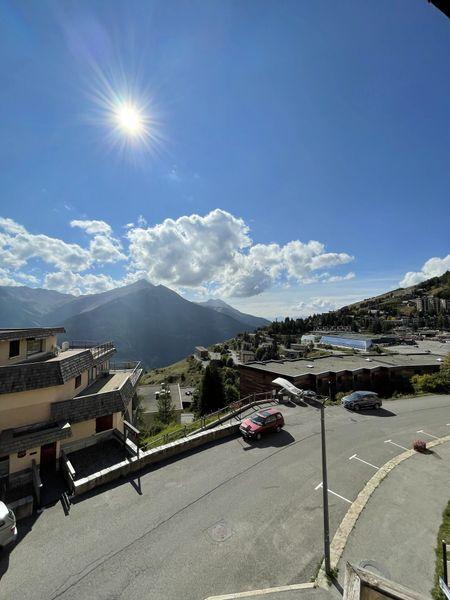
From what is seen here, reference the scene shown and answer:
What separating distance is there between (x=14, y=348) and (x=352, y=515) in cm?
2408

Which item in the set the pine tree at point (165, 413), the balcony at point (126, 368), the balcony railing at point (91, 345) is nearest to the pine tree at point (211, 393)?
the pine tree at point (165, 413)

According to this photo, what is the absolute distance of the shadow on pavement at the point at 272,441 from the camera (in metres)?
19.5

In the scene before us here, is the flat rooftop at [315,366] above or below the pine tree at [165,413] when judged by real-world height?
above

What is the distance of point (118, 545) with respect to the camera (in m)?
10.9

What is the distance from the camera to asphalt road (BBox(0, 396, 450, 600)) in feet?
30.9

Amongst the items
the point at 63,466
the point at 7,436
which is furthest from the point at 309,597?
the point at 7,436

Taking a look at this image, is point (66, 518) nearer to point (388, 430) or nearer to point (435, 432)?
point (388, 430)

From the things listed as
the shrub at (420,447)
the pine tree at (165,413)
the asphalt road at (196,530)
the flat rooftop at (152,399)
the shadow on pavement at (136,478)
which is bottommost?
the flat rooftop at (152,399)

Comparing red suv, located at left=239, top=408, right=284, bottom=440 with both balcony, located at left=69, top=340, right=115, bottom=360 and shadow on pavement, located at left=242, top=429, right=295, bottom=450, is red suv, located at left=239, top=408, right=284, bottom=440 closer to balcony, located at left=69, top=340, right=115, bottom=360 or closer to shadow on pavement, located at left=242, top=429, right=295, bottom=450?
shadow on pavement, located at left=242, top=429, right=295, bottom=450

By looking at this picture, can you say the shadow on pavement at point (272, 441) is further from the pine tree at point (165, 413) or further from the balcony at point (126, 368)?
the pine tree at point (165, 413)

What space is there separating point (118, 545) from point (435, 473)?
17790mm

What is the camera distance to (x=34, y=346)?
74.6 ft

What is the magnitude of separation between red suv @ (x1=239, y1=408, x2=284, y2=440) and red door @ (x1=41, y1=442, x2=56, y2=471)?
1344 centimetres

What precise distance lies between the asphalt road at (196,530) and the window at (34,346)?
1284 centimetres
